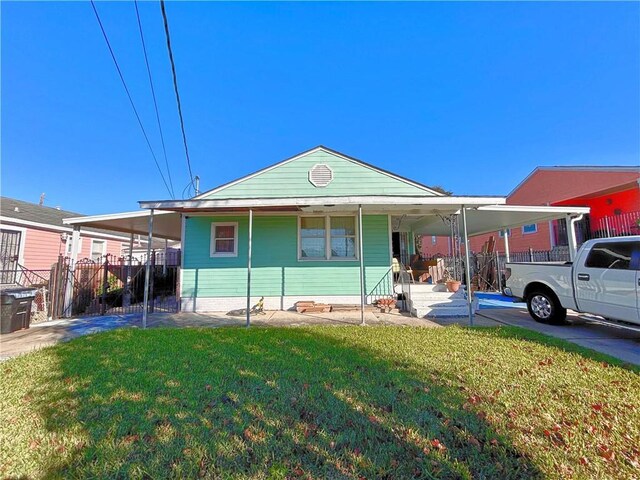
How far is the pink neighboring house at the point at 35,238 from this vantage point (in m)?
11.3

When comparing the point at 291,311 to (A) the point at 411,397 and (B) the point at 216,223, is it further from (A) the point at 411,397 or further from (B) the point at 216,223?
(A) the point at 411,397

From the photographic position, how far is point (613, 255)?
17.8 feet

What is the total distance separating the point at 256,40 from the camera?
28.7 feet

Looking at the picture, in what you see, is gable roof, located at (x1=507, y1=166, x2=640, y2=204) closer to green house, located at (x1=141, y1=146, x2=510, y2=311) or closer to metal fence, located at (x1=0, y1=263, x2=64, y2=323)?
green house, located at (x1=141, y1=146, x2=510, y2=311)

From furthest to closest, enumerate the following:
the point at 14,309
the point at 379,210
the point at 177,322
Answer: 1. the point at 379,210
2. the point at 177,322
3. the point at 14,309

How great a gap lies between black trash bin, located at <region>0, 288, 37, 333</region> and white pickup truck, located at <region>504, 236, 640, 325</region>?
42.4 feet

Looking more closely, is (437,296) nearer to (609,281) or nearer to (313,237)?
(609,281)

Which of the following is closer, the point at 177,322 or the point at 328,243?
the point at 177,322

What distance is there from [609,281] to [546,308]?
1675 mm

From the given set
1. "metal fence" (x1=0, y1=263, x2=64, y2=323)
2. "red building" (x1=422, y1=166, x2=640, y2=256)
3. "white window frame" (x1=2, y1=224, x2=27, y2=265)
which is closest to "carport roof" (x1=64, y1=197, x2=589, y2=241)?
"metal fence" (x1=0, y1=263, x2=64, y2=323)

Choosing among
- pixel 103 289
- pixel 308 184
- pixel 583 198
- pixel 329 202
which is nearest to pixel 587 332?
pixel 329 202

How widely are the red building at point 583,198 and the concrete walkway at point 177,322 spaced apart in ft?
40.0

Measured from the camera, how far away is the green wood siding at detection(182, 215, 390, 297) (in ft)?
29.1

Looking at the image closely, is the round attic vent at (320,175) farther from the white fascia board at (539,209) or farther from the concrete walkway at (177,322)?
the white fascia board at (539,209)
